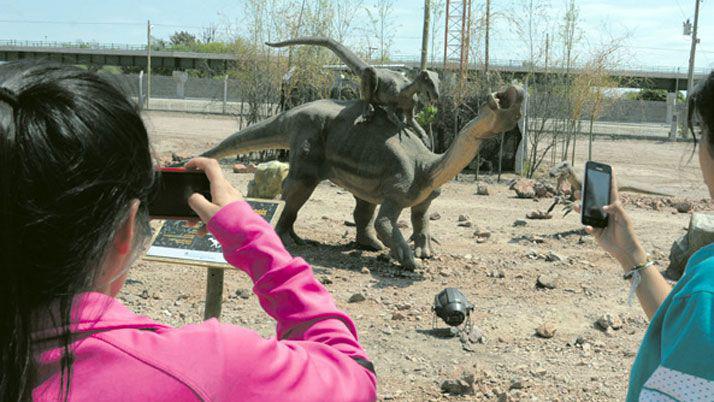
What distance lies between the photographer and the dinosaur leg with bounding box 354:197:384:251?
7117 mm

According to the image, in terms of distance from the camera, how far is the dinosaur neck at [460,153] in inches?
221

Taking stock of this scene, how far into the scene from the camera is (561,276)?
21.0 ft

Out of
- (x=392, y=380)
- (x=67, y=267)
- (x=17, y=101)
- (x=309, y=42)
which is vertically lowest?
(x=392, y=380)

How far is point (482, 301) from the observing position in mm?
5617

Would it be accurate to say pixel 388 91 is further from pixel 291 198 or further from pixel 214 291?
pixel 214 291

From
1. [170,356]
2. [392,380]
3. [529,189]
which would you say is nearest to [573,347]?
[392,380]

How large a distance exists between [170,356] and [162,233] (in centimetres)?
262

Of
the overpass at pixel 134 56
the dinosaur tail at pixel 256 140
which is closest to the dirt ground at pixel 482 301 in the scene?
the dinosaur tail at pixel 256 140

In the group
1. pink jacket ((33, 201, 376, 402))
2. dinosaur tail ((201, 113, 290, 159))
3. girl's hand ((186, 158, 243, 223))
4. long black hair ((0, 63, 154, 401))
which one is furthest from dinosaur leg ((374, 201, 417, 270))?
long black hair ((0, 63, 154, 401))

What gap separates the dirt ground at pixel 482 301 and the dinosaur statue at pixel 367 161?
0.31 meters

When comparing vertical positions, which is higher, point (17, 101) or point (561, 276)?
point (17, 101)

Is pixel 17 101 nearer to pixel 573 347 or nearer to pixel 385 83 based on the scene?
pixel 573 347

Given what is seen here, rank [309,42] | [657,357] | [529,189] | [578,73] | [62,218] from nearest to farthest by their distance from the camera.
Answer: [62,218] < [657,357] < [309,42] < [529,189] < [578,73]

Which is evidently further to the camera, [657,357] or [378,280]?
[378,280]
